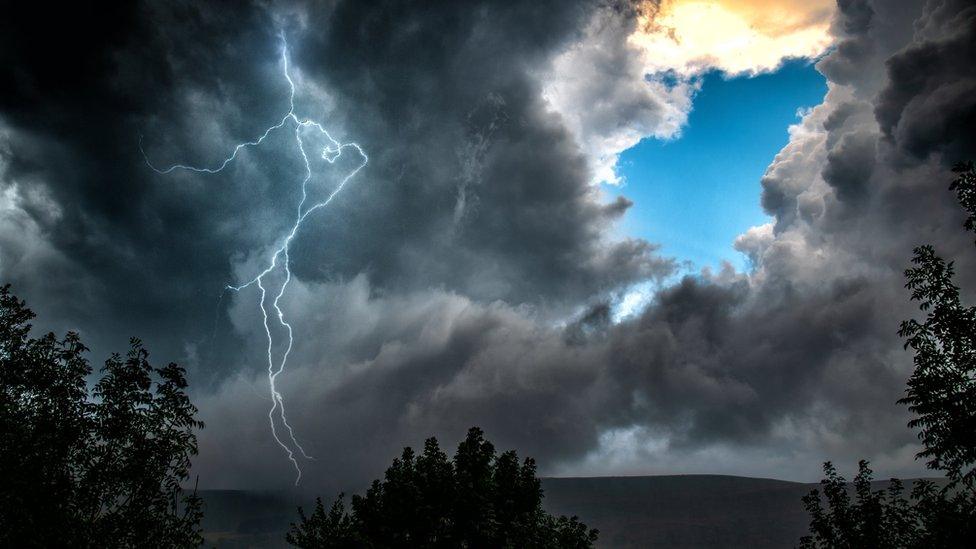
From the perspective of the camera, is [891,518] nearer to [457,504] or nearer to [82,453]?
[457,504]

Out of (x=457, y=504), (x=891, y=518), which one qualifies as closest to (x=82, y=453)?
(x=457, y=504)

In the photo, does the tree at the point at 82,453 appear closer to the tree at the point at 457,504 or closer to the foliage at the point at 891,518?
the tree at the point at 457,504

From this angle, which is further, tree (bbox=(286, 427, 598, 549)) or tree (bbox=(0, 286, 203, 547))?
tree (bbox=(286, 427, 598, 549))

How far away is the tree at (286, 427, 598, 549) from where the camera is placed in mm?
25125

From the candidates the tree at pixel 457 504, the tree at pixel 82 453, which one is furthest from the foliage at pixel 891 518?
the tree at pixel 82 453

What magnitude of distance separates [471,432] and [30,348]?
19992mm

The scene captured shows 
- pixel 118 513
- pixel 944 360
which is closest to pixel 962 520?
pixel 944 360

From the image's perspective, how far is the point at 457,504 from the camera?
2594 cm

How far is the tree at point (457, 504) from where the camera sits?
989 inches


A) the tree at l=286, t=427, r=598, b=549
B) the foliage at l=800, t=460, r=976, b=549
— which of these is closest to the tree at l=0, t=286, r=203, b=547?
the tree at l=286, t=427, r=598, b=549

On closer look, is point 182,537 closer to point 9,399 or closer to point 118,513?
point 118,513

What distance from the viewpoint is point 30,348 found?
14.3m

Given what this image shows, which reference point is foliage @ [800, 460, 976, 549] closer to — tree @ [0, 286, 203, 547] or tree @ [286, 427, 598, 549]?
tree @ [286, 427, 598, 549]

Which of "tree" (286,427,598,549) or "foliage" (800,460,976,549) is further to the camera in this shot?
"tree" (286,427,598,549)
